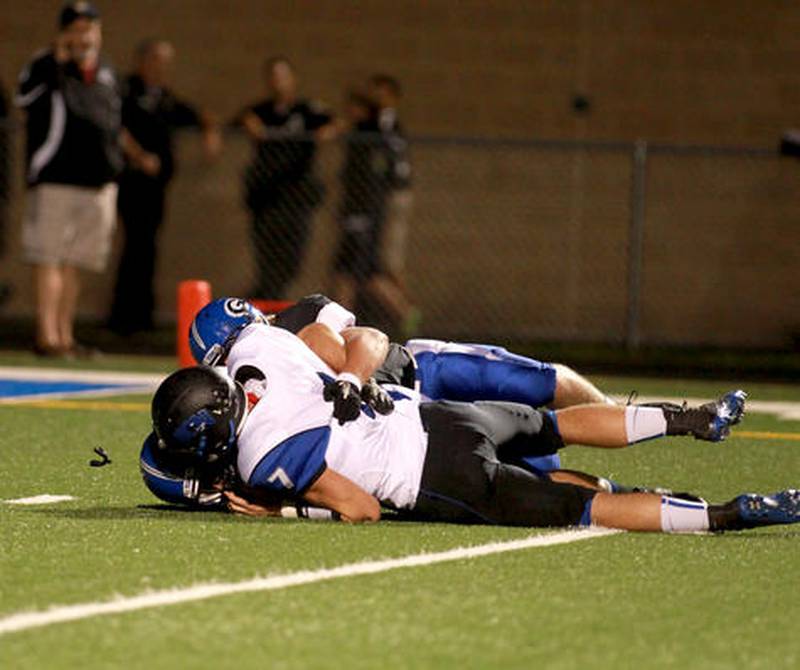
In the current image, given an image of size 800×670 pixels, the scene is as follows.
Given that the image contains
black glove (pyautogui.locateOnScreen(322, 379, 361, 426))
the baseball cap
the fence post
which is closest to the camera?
black glove (pyautogui.locateOnScreen(322, 379, 361, 426))

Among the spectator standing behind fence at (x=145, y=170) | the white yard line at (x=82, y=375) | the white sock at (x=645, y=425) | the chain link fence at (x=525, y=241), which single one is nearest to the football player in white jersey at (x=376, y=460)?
the white sock at (x=645, y=425)

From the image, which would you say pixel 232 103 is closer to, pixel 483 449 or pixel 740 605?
pixel 483 449

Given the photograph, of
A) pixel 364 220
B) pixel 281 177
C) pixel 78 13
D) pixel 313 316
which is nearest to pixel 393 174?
pixel 364 220

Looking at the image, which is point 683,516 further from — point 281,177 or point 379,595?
point 281,177

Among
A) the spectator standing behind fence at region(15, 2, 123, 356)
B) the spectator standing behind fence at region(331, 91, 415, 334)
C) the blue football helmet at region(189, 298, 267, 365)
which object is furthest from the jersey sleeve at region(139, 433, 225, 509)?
the spectator standing behind fence at region(331, 91, 415, 334)

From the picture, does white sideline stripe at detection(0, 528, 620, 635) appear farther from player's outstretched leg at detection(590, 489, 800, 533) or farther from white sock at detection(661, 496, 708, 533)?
white sock at detection(661, 496, 708, 533)

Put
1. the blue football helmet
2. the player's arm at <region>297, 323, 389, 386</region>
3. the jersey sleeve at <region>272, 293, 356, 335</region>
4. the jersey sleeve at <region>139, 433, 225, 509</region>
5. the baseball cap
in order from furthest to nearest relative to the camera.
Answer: the baseball cap
the jersey sleeve at <region>272, 293, 356, 335</region>
the blue football helmet
the player's arm at <region>297, 323, 389, 386</region>
the jersey sleeve at <region>139, 433, 225, 509</region>

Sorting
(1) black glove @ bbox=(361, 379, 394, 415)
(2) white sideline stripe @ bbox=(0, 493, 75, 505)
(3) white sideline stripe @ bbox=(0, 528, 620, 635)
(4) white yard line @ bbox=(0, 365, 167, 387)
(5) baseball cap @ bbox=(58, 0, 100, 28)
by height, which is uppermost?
(5) baseball cap @ bbox=(58, 0, 100, 28)

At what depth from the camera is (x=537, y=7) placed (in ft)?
68.7

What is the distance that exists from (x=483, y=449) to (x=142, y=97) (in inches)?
431

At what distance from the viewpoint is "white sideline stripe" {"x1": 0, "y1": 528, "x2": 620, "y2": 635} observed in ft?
21.7

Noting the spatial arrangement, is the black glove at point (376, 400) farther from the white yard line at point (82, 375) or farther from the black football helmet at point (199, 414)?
the white yard line at point (82, 375)

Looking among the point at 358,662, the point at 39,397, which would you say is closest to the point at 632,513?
the point at 358,662

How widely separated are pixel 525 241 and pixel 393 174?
174 centimetres
